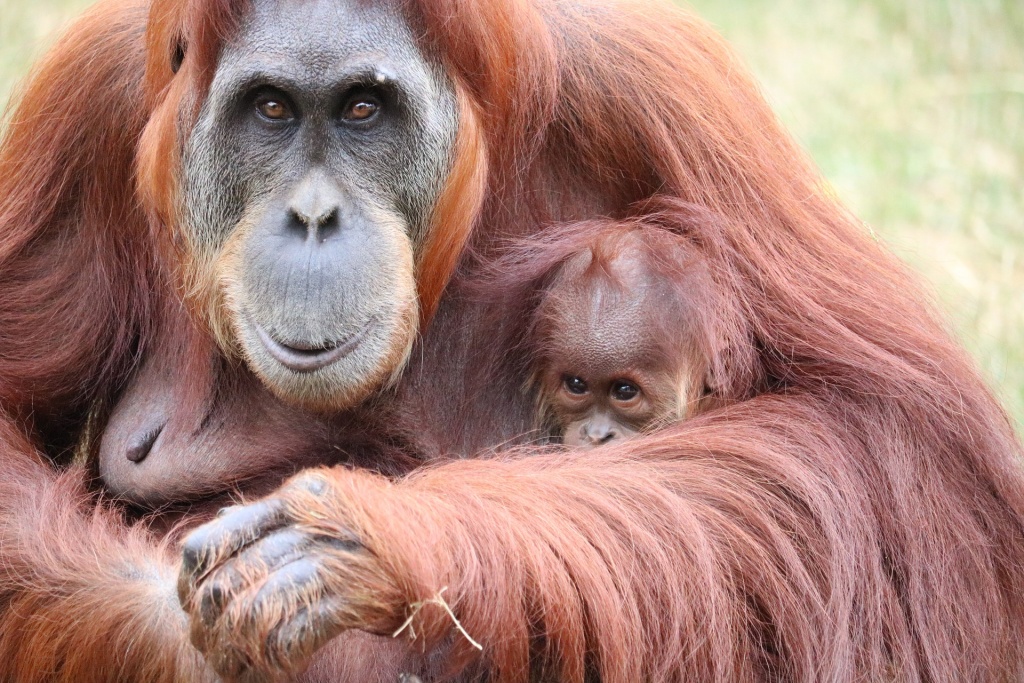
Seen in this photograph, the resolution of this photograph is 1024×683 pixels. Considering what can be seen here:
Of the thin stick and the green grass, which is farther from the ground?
the green grass

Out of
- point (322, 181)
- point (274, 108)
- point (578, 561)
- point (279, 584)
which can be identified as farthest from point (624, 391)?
point (279, 584)

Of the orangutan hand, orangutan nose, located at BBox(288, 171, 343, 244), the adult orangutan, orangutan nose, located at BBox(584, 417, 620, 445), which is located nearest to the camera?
the orangutan hand

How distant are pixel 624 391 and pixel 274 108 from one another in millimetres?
974

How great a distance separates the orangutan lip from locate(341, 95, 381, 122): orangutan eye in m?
0.39

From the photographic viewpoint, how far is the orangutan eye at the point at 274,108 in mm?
2484

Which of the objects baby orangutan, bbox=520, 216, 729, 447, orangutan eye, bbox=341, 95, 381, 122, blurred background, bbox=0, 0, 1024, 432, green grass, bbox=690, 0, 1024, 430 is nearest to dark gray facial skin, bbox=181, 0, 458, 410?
orangutan eye, bbox=341, 95, 381, 122

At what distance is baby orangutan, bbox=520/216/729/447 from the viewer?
9.18 feet

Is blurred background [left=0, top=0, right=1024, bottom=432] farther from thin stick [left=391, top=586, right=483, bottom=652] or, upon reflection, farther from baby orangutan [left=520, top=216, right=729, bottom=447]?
thin stick [left=391, top=586, right=483, bottom=652]

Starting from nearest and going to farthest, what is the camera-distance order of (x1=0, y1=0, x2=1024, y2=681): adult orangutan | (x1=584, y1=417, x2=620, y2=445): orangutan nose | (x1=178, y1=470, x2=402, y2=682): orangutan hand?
(x1=178, y1=470, x2=402, y2=682): orangutan hand
(x1=0, y1=0, x2=1024, y2=681): adult orangutan
(x1=584, y1=417, x2=620, y2=445): orangutan nose

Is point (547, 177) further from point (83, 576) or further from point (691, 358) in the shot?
point (83, 576)

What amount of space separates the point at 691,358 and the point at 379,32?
92 cm

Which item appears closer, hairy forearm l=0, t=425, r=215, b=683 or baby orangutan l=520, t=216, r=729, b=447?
hairy forearm l=0, t=425, r=215, b=683

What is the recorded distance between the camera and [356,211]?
2443 mm

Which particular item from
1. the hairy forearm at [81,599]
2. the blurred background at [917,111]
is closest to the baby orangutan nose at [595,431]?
the hairy forearm at [81,599]
